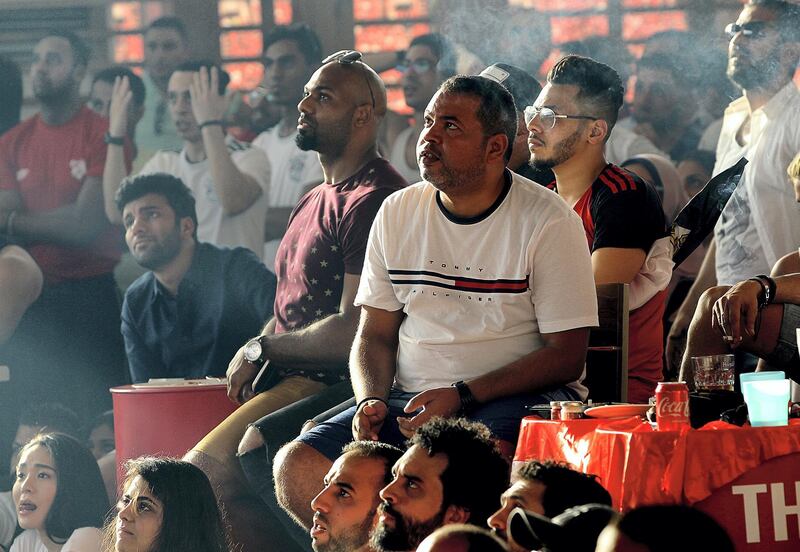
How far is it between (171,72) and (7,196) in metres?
1.02

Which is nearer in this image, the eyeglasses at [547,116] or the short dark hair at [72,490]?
the eyeglasses at [547,116]

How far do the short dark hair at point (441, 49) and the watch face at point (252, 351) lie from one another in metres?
2.26

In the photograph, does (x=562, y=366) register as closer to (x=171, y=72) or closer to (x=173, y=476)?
(x=173, y=476)

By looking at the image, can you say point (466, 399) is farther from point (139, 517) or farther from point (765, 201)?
point (765, 201)

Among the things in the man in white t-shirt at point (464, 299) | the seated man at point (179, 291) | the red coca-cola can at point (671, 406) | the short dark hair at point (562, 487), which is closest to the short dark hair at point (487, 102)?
the man in white t-shirt at point (464, 299)

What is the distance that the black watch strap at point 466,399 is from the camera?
3.03m

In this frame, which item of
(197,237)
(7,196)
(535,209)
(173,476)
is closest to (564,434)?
(535,209)

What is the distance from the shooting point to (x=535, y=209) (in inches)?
124

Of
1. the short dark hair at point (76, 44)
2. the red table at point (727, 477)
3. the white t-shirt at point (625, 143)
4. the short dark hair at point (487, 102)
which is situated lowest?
the red table at point (727, 477)

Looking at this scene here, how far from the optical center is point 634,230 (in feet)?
11.7

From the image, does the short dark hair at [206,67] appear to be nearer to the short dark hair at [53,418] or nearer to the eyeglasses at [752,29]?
the short dark hair at [53,418]

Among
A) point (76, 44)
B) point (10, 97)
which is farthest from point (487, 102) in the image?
point (10, 97)

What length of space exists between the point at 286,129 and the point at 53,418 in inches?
70.5

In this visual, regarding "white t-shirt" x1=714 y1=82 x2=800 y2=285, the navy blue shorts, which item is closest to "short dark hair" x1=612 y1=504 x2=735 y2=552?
the navy blue shorts
